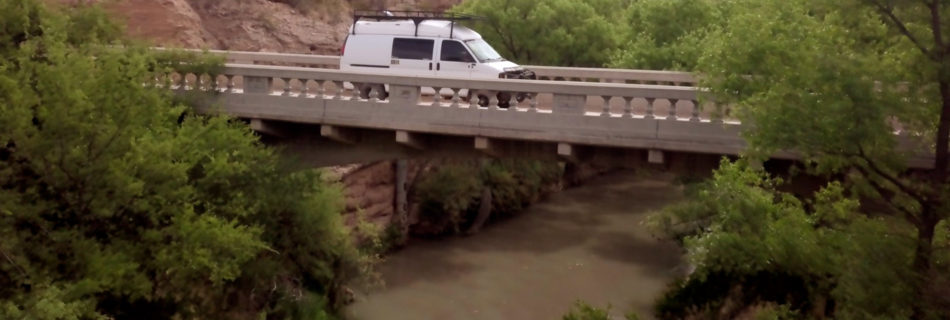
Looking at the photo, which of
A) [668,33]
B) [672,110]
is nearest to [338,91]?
[672,110]

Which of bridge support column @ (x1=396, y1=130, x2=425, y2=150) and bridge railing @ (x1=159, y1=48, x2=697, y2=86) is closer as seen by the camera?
bridge support column @ (x1=396, y1=130, x2=425, y2=150)

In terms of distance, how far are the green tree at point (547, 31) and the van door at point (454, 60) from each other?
1331cm

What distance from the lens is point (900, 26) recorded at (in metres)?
9.44

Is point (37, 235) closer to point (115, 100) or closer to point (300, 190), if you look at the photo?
point (115, 100)

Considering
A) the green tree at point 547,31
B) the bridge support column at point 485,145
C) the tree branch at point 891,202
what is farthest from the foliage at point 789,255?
the green tree at point 547,31

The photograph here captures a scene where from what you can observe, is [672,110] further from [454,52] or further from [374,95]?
[454,52]

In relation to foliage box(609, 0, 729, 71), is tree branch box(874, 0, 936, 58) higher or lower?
higher

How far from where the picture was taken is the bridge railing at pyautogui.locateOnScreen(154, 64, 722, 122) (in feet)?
45.4

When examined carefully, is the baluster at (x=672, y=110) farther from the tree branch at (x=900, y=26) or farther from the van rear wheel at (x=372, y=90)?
the van rear wheel at (x=372, y=90)

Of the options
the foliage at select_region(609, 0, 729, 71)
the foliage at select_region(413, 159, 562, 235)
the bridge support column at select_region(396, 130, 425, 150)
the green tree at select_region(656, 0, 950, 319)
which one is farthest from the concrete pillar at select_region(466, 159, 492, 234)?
the green tree at select_region(656, 0, 950, 319)

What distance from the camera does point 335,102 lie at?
16.2 m

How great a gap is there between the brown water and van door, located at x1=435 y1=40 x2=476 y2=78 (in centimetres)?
587

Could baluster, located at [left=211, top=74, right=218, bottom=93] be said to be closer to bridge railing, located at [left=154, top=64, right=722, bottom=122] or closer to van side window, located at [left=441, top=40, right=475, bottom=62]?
bridge railing, located at [left=154, top=64, right=722, bottom=122]

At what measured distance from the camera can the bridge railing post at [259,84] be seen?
16891 millimetres
